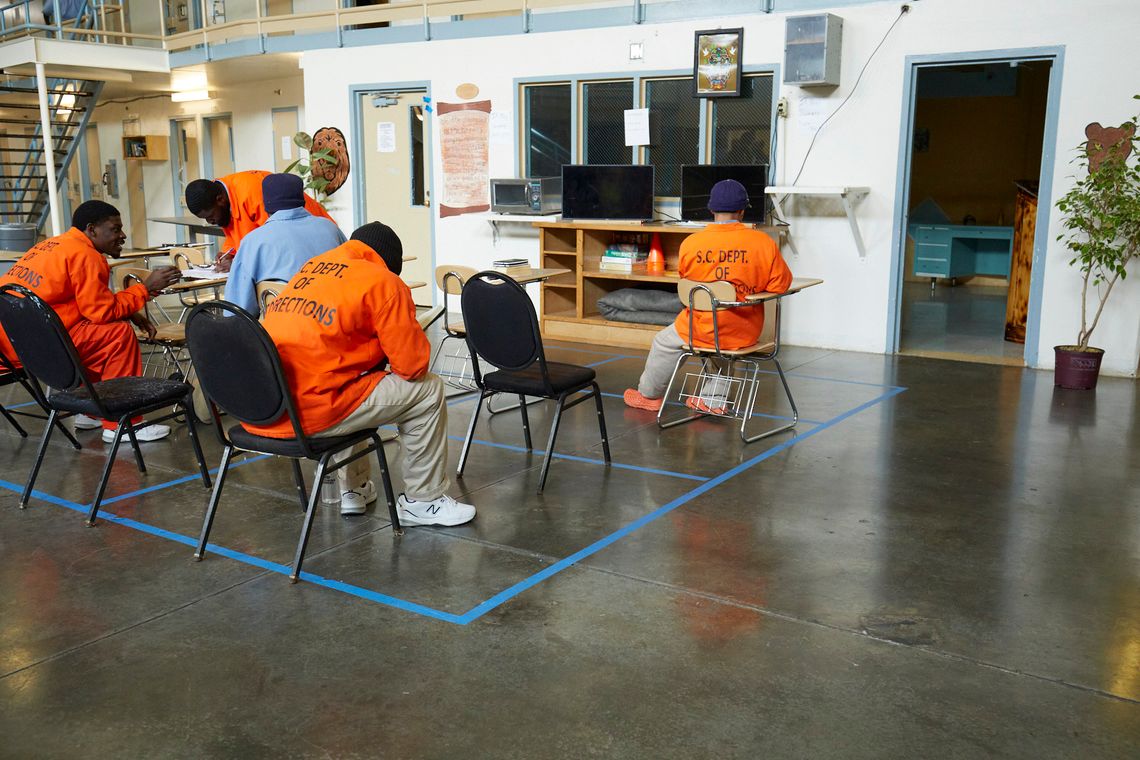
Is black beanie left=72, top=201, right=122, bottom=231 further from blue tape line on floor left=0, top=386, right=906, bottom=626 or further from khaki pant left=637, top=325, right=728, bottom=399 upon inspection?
khaki pant left=637, top=325, right=728, bottom=399

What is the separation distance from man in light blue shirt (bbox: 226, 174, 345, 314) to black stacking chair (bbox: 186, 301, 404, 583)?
3.71ft

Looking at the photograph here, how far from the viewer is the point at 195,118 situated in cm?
1401

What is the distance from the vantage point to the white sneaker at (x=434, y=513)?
4.04 meters

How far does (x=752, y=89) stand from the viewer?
320 inches

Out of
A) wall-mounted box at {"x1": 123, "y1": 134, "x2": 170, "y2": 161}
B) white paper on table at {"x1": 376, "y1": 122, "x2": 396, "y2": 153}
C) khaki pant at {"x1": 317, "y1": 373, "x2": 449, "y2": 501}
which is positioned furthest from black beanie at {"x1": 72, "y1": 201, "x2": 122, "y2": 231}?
wall-mounted box at {"x1": 123, "y1": 134, "x2": 170, "y2": 161}

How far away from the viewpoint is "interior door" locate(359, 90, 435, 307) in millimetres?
10156

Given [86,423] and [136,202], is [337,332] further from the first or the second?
[136,202]

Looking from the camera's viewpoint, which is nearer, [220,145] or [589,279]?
[589,279]

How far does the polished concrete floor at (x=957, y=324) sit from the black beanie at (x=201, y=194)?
532cm

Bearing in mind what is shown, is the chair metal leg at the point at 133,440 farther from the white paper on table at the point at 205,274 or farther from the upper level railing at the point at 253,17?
the upper level railing at the point at 253,17

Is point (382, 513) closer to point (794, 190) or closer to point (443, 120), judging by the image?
point (794, 190)

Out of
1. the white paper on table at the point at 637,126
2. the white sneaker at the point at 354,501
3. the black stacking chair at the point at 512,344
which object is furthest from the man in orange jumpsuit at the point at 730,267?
the white paper on table at the point at 637,126

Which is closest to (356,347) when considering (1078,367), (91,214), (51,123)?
(91,214)

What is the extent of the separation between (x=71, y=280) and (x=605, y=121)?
5.14 meters
